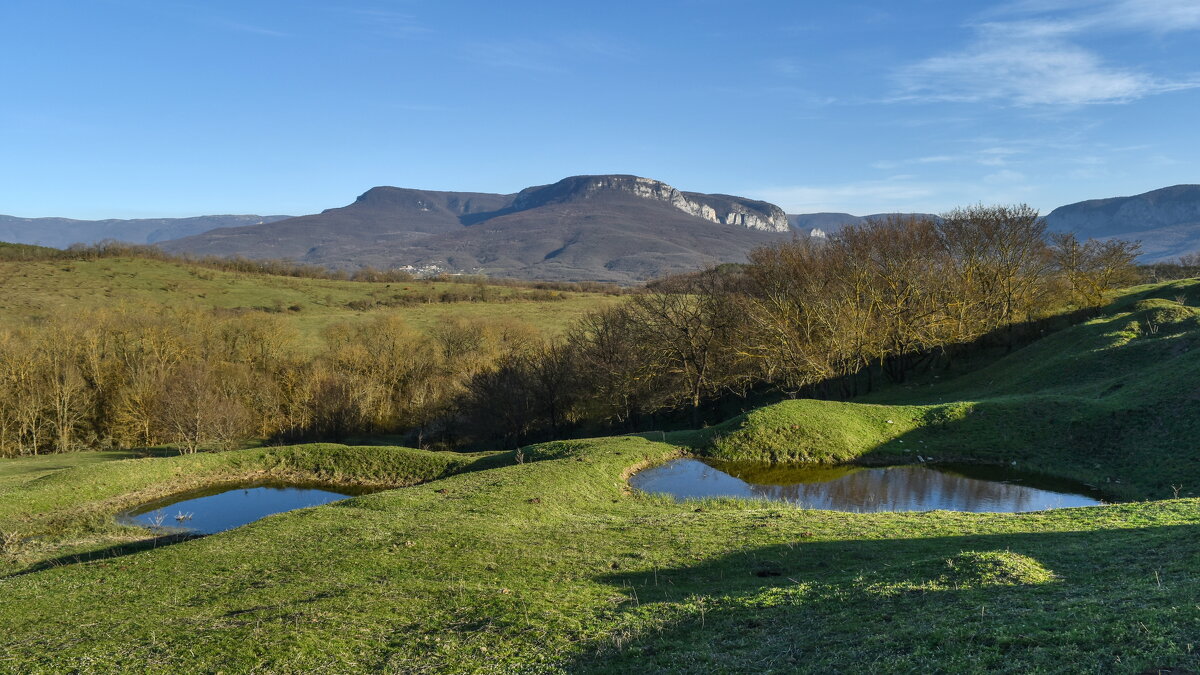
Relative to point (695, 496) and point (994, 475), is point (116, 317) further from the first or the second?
point (994, 475)

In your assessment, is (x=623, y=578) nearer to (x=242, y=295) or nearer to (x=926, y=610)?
(x=926, y=610)

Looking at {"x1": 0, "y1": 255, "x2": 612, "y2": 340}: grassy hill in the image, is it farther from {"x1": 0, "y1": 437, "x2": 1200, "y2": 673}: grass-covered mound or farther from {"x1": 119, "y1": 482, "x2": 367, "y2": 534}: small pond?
{"x1": 0, "y1": 437, "x2": 1200, "y2": 673}: grass-covered mound

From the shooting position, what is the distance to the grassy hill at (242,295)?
77.8 meters

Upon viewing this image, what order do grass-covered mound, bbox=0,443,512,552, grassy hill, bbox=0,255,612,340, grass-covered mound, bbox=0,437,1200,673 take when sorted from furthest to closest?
1. grassy hill, bbox=0,255,612,340
2. grass-covered mound, bbox=0,443,512,552
3. grass-covered mound, bbox=0,437,1200,673

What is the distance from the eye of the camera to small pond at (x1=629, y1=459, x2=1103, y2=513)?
83.0 ft

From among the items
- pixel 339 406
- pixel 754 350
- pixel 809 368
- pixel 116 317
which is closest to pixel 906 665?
pixel 809 368

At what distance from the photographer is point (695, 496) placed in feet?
89.5

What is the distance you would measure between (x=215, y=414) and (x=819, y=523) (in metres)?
45.2

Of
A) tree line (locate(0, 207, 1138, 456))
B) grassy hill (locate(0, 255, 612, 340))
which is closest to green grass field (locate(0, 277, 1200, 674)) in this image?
tree line (locate(0, 207, 1138, 456))

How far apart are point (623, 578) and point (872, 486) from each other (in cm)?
Result: 1787

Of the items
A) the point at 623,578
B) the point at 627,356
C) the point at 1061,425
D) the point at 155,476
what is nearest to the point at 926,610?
the point at 623,578

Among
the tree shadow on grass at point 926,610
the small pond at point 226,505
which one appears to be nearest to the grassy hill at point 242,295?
the small pond at point 226,505

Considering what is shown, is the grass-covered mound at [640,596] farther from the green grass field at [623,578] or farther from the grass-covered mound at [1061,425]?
the grass-covered mound at [1061,425]

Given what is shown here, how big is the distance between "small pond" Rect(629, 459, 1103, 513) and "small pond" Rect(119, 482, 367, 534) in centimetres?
1622
